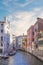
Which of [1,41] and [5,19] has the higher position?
[5,19]

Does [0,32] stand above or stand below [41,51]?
above

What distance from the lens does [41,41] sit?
29.9 metres

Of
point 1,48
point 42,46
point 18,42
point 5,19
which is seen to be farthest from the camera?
point 18,42

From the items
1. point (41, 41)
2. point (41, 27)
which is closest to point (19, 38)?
point (41, 27)

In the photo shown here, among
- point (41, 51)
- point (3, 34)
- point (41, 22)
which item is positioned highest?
point (41, 22)

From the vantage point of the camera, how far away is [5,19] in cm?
3603

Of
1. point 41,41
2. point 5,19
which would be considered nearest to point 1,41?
point 5,19

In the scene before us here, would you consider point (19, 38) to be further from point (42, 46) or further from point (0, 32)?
point (42, 46)

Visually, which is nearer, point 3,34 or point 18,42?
point 3,34

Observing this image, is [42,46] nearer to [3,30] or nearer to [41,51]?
[41,51]

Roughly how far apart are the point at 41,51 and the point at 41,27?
29.1 ft

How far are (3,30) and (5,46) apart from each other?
9.15 feet

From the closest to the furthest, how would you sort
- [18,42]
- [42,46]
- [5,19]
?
[42,46] < [5,19] < [18,42]

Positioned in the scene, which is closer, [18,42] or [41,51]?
[41,51]
